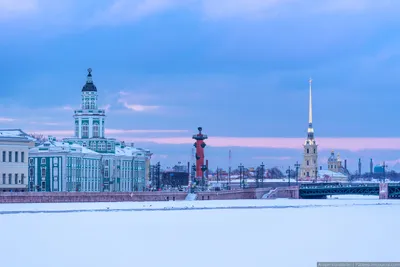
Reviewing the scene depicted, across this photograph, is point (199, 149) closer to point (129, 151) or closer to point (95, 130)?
point (129, 151)

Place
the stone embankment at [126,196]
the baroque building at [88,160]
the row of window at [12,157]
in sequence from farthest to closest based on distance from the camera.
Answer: the baroque building at [88,160], the row of window at [12,157], the stone embankment at [126,196]

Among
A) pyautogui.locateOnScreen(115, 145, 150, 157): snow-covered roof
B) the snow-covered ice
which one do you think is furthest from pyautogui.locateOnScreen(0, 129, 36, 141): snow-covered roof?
pyautogui.locateOnScreen(115, 145, 150, 157): snow-covered roof

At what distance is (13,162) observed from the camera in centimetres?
9131

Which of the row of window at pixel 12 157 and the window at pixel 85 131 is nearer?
the row of window at pixel 12 157

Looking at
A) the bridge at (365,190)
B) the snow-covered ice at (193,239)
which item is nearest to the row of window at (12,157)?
the snow-covered ice at (193,239)

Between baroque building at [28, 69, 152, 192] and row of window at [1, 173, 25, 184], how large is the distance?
12671mm

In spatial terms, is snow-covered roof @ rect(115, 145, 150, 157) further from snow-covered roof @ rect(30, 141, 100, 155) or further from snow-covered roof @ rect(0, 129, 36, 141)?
snow-covered roof @ rect(0, 129, 36, 141)

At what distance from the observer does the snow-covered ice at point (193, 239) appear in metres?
37.0

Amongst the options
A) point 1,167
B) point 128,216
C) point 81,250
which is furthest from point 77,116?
point 81,250

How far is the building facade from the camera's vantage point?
90.4 metres

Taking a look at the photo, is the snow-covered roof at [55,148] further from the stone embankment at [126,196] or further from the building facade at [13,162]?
the building facade at [13,162]

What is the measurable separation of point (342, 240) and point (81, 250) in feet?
34.2

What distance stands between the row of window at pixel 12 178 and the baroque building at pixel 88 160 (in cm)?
1267

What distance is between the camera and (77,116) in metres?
125
